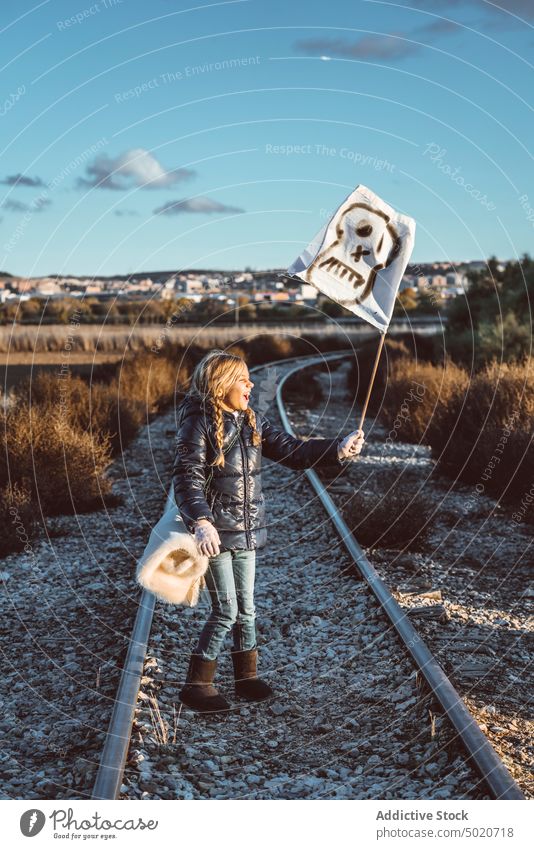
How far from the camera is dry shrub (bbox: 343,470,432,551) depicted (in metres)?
7.95

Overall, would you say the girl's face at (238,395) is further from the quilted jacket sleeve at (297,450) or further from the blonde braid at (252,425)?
the quilted jacket sleeve at (297,450)

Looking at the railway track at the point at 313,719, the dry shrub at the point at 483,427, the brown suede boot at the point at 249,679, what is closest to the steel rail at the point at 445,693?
the railway track at the point at 313,719

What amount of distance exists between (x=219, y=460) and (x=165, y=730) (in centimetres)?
129

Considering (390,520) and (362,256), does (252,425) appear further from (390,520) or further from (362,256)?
(390,520)

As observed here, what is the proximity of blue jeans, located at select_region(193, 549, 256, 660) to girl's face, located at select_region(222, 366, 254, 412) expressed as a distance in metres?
0.72

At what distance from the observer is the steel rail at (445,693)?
3822mm

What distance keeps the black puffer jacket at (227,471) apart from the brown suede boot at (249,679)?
0.66 meters

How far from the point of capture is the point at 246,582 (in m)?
4.92

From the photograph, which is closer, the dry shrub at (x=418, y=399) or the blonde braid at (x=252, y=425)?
the blonde braid at (x=252, y=425)

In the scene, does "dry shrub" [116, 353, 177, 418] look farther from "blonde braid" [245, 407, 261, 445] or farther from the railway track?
"blonde braid" [245, 407, 261, 445]

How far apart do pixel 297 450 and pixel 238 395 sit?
17.3 inches

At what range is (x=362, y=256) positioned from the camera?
470cm
